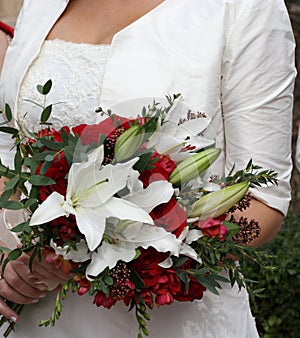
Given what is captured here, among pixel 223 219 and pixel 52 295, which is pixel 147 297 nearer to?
pixel 223 219

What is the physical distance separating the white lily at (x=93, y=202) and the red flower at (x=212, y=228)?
0.49 ft

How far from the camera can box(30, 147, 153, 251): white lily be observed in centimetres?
193

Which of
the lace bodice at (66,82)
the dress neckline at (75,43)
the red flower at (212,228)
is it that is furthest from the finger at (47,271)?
the dress neckline at (75,43)

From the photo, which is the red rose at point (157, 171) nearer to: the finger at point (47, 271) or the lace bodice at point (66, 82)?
the finger at point (47, 271)

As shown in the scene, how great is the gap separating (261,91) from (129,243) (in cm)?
63

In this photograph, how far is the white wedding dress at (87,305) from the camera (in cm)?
237

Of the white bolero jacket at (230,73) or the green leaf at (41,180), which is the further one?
the white bolero jacket at (230,73)

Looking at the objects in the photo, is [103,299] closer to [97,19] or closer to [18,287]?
[18,287]

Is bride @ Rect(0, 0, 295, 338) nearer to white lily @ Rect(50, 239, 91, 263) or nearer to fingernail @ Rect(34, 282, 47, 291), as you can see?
fingernail @ Rect(34, 282, 47, 291)

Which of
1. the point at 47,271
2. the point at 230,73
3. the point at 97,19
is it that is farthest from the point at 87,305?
the point at 97,19

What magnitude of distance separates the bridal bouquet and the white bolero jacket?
332mm

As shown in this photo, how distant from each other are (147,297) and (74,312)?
443 mm

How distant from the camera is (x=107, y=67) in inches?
98.6

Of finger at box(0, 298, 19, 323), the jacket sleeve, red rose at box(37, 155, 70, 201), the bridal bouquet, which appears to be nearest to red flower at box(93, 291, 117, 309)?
the bridal bouquet
